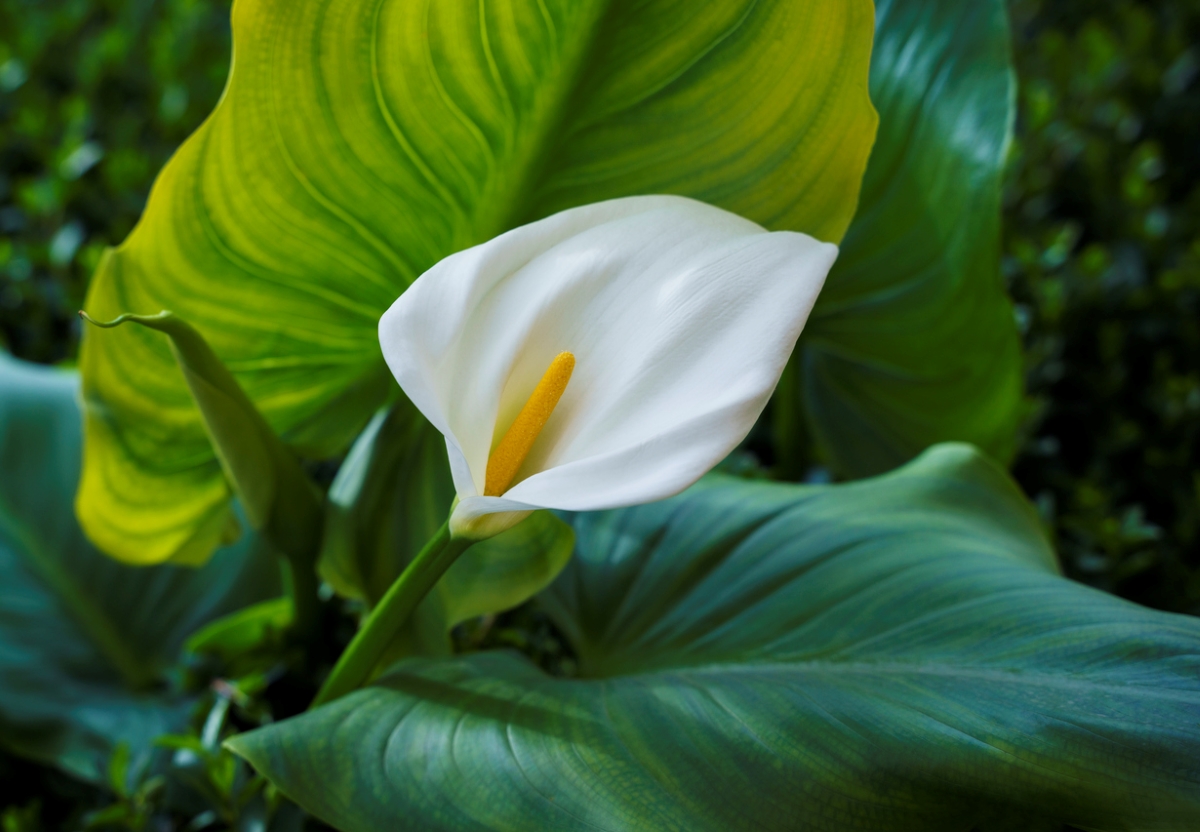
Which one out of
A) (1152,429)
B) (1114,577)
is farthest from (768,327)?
(1152,429)

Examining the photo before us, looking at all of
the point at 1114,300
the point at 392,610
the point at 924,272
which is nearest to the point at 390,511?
the point at 392,610

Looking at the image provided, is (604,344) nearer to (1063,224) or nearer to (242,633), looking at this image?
(242,633)

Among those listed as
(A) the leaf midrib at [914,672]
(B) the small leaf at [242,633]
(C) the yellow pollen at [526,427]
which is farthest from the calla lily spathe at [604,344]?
(B) the small leaf at [242,633]

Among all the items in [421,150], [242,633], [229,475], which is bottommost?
[242,633]

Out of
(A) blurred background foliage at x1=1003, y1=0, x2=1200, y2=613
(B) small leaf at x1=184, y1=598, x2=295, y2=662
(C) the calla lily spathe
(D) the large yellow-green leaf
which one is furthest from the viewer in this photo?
(A) blurred background foliage at x1=1003, y1=0, x2=1200, y2=613

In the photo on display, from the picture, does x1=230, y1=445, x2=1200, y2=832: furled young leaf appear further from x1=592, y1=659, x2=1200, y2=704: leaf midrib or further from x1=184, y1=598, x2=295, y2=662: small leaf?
x1=184, y1=598, x2=295, y2=662: small leaf

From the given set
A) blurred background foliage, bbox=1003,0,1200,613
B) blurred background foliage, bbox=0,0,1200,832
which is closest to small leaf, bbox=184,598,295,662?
blurred background foliage, bbox=0,0,1200,832
